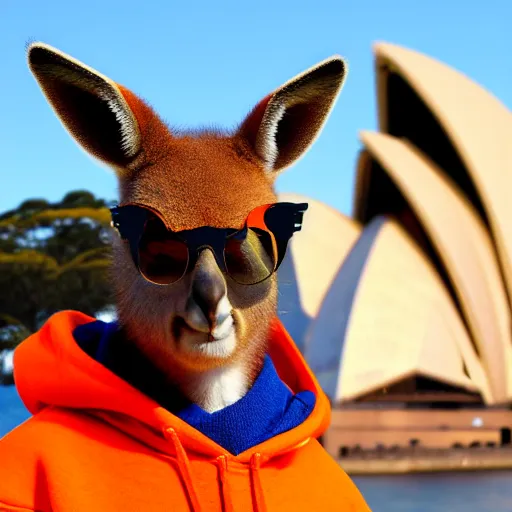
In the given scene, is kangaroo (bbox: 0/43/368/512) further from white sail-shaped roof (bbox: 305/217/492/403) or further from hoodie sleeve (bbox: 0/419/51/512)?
white sail-shaped roof (bbox: 305/217/492/403)

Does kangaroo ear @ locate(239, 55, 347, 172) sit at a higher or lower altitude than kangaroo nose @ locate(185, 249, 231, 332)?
higher

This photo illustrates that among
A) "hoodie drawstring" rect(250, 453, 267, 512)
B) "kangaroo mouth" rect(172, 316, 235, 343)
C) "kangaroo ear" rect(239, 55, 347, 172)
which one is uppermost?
"kangaroo ear" rect(239, 55, 347, 172)

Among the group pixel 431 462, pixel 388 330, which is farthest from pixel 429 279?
pixel 431 462

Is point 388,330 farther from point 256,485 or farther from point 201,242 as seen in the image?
point 201,242

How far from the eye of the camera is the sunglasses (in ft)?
4.07

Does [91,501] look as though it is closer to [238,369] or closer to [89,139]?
[238,369]

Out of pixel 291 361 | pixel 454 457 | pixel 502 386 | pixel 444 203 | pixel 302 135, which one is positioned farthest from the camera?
pixel 444 203

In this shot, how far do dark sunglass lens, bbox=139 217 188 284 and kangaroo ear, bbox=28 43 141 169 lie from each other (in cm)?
14

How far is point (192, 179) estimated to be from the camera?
4.35ft

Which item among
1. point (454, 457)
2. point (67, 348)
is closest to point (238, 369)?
point (67, 348)

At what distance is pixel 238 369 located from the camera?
1381 millimetres

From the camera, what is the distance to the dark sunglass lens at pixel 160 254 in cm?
126

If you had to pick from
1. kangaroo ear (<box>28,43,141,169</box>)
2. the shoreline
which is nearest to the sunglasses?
kangaroo ear (<box>28,43,141,169</box>)

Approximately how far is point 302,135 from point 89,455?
0.60 m
